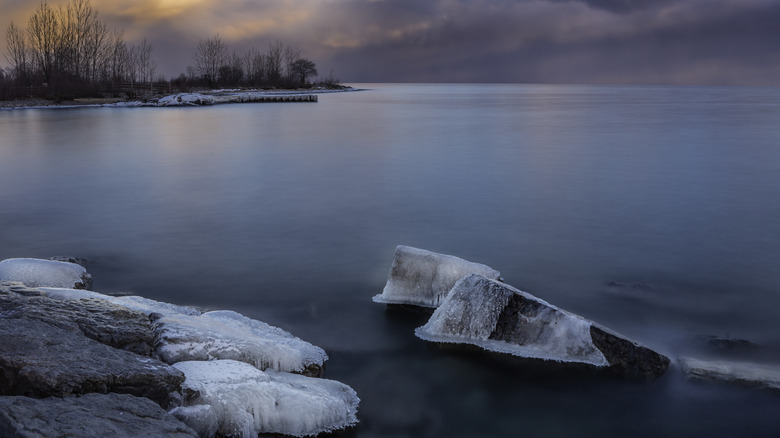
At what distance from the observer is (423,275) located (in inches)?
224

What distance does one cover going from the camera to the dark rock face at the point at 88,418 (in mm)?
2705

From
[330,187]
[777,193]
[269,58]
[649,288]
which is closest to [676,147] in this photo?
[777,193]

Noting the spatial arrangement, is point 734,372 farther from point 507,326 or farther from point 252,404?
point 252,404

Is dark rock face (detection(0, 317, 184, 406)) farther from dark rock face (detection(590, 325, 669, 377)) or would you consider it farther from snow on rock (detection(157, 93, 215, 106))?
snow on rock (detection(157, 93, 215, 106))

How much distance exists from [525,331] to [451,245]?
3094 mm

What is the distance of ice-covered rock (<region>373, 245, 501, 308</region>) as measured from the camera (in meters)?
5.58

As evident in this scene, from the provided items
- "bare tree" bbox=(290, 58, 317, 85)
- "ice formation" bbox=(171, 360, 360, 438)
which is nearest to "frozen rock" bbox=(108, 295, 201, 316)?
"ice formation" bbox=(171, 360, 360, 438)

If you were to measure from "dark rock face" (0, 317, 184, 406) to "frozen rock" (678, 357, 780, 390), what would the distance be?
3.57 m

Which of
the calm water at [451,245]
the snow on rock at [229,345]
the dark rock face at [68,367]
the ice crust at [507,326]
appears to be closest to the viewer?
the dark rock face at [68,367]

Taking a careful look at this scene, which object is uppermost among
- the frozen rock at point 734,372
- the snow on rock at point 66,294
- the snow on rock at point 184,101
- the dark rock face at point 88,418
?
the snow on rock at point 184,101

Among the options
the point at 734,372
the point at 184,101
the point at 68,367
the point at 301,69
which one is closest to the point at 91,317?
the point at 68,367

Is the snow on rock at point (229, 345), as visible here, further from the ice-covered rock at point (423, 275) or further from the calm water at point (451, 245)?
the ice-covered rock at point (423, 275)

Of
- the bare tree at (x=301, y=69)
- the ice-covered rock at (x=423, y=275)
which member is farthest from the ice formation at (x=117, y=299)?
the bare tree at (x=301, y=69)

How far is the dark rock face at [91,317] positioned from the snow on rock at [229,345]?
0.41 ft
